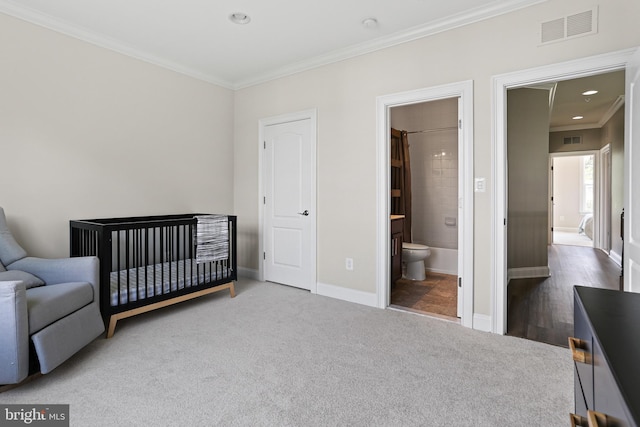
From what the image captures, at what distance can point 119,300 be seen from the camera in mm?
2693

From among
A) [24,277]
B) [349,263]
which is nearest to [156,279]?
[24,277]

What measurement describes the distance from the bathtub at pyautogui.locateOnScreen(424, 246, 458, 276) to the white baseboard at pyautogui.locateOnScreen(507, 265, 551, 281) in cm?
78

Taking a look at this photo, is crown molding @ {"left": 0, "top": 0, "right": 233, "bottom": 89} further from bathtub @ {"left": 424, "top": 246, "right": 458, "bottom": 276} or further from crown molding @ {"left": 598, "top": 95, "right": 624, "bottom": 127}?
crown molding @ {"left": 598, "top": 95, "right": 624, "bottom": 127}

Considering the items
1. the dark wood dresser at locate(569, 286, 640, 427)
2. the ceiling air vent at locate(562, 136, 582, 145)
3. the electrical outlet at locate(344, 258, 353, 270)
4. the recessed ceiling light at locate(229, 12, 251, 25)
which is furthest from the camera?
the ceiling air vent at locate(562, 136, 582, 145)

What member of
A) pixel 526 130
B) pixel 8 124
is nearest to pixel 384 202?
pixel 526 130

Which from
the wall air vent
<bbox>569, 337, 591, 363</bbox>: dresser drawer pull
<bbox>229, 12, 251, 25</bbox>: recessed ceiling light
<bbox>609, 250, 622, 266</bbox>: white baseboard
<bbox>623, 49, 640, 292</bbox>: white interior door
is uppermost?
<bbox>229, 12, 251, 25</bbox>: recessed ceiling light

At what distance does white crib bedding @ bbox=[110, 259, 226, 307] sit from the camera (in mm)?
2779

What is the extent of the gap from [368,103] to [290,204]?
1448 millimetres

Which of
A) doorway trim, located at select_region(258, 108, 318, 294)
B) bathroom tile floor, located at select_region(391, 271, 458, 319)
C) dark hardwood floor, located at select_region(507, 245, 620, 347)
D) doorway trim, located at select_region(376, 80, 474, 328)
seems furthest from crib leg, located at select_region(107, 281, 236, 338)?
dark hardwood floor, located at select_region(507, 245, 620, 347)

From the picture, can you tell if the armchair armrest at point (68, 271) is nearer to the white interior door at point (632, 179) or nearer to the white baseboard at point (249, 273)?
the white baseboard at point (249, 273)

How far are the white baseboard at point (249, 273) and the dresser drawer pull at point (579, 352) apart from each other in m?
3.72

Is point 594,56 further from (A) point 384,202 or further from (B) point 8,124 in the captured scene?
(B) point 8,124

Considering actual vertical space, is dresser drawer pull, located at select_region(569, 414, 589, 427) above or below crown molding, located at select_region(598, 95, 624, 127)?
below

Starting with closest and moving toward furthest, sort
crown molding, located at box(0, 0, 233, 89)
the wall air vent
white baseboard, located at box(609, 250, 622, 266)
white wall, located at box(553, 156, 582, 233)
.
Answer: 1. the wall air vent
2. crown molding, located at box(0, 0, 233, 89)
3. white baseboard, located at box(609, 250, 622, 266)
4. white wall, located at box(553, 156, 582, 233)
